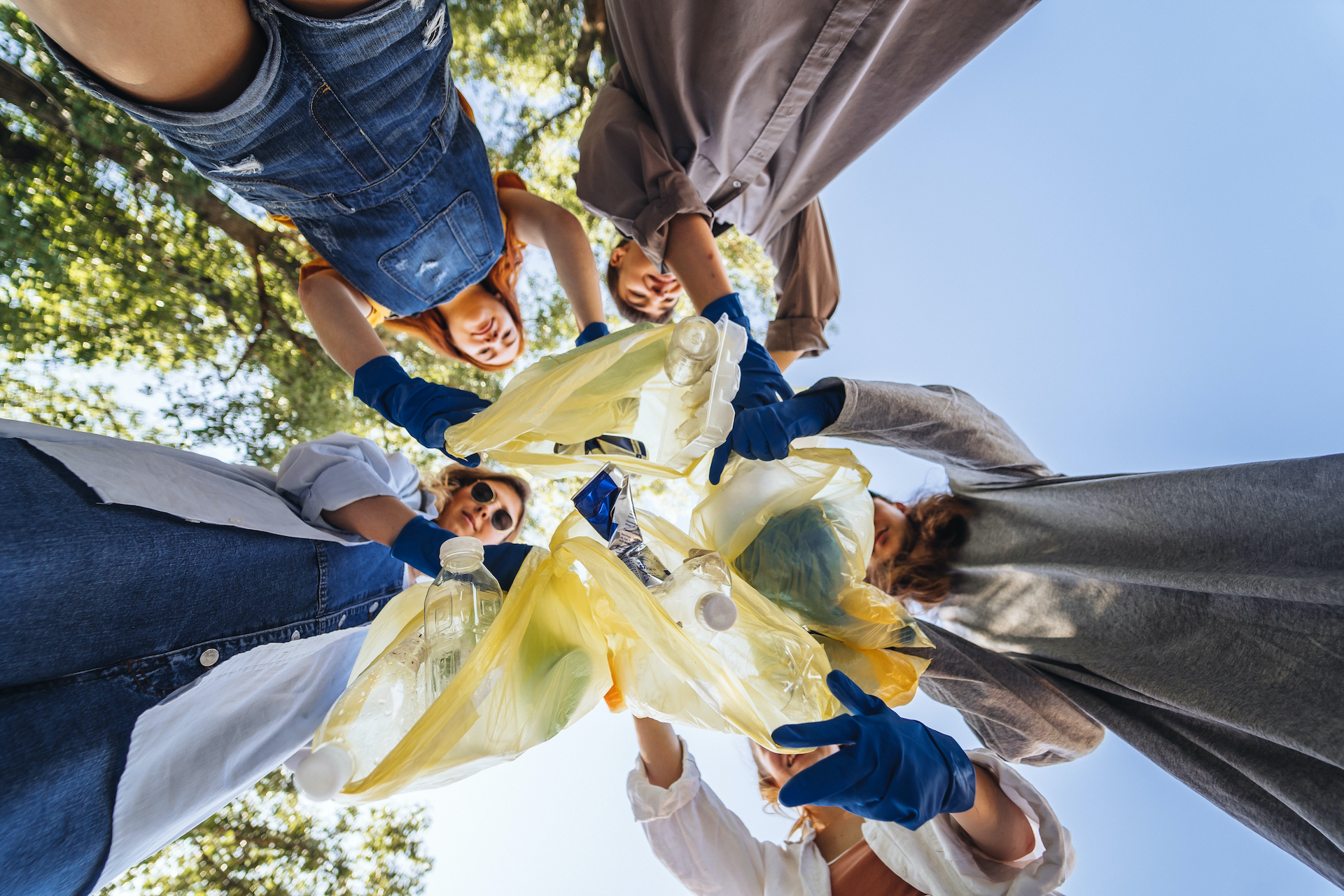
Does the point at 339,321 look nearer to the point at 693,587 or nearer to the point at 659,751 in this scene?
the point at 693,587

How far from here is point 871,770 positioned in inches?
33.4

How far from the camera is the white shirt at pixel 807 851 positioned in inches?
43.1

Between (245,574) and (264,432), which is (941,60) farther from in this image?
(264,432)

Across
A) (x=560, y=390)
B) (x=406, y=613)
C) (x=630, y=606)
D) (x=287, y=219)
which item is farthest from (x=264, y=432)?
(x=630, y=606)

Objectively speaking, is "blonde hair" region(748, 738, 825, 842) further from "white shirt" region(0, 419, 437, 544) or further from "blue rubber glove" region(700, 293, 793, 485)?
"white shirt" region(0, 419, 437, 544)

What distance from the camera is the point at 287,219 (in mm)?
1310

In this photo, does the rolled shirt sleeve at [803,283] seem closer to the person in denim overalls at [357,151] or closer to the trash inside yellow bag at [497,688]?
the person in denim overalls at [357,151]

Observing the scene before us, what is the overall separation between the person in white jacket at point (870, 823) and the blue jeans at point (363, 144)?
1.31m

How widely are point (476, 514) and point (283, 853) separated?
7.51 ft

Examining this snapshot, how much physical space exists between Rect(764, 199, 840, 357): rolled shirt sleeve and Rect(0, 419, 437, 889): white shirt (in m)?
1.41

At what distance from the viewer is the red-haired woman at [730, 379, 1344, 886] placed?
0.82 metres

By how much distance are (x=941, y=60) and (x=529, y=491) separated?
1858 mm

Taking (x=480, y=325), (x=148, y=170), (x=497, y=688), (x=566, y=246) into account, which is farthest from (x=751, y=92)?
(x=148, y=170)

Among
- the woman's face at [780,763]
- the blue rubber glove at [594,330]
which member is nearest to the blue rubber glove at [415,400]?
the blue rubber glove at [594,330]
